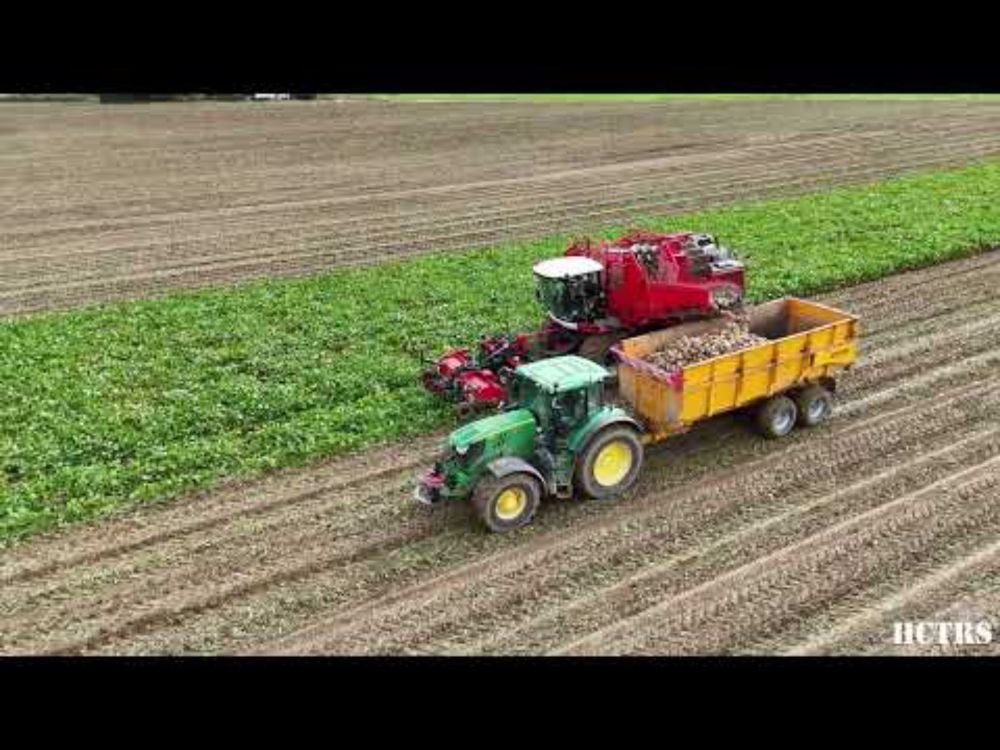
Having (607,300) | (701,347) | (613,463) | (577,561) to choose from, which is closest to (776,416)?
(701,347)

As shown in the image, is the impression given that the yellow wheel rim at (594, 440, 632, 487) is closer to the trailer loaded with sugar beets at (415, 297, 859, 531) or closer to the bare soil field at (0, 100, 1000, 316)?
the trailer loaded with sugar beets at (415, 297, 859, 531)

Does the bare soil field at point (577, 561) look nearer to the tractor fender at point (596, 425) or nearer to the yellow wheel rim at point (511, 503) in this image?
the yellow wheel rim at point (511, 503)

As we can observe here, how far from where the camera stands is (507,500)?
11.5 m

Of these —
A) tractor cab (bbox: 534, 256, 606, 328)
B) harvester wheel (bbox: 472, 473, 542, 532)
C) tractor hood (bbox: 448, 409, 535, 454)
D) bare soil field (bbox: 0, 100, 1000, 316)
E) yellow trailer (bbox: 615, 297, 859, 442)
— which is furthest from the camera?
bare soil field (bbox: 0, 100, 1000, 316)

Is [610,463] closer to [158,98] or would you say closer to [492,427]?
[492,427]

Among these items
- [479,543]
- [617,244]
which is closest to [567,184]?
[617,244]

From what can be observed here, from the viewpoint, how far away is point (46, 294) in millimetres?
20750

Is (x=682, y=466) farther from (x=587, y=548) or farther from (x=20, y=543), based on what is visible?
(x=20, y=543)

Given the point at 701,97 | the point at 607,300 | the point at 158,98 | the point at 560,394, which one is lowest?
the point at 560,394

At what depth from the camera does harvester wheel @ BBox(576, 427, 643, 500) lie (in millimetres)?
11945

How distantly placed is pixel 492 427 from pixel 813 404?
5119mm

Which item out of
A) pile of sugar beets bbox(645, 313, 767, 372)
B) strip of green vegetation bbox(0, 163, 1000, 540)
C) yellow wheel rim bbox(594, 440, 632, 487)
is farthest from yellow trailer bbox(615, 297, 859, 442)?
strip of green vegetation bbox(0, 163, 1000, 540)

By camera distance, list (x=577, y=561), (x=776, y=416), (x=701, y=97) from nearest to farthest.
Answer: (x=577, y=561)
(x=776, y=416)
(x=701, y=97)

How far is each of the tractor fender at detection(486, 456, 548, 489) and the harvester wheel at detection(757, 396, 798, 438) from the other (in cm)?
373
